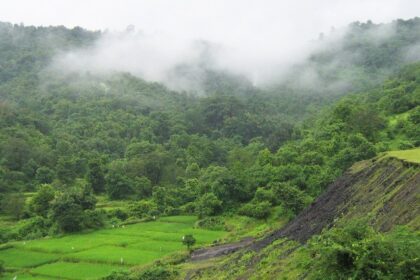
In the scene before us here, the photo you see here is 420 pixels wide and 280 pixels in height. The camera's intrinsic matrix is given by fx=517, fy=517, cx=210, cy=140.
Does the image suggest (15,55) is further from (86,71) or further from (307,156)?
(307,156)

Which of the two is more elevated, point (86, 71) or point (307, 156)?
point (86, 71)

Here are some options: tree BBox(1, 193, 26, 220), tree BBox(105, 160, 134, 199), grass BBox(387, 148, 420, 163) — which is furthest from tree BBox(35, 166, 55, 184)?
grass BBox(387, 148, 420, 163)

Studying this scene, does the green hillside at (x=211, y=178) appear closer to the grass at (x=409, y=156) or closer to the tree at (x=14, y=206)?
the grass at (x=409, y=156)

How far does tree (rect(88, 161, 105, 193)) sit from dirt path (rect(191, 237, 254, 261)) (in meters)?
37.6

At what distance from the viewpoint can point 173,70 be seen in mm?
173250

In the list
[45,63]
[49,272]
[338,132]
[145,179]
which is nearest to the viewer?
[49,272]

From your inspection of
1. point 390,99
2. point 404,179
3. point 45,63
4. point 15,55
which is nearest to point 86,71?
point 45,63

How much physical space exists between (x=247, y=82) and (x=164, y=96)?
31.3 meters

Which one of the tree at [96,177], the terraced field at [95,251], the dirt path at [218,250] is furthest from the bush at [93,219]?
the tree at [96,177]

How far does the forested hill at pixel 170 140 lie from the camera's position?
53531 millimetres

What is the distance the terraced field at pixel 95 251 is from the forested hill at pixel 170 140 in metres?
4.52

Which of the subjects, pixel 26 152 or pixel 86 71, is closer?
pixel 26 152

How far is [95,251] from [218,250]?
10.5m

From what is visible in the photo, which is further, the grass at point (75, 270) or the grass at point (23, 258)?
the grass at point (23, 258)
